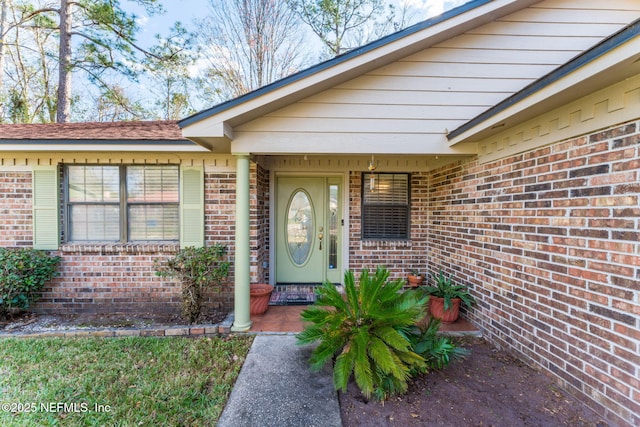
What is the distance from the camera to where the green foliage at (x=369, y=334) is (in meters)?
2.26

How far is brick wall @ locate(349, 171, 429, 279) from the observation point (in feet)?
16.4

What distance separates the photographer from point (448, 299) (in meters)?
3.62

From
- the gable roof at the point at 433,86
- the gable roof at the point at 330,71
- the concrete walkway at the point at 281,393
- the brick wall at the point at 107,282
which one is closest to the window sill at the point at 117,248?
the brick wall at the point at 107,282

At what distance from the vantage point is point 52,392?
7.93 ft

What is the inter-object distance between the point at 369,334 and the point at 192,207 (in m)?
3.17

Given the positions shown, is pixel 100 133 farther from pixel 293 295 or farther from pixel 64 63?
pixel 64 63

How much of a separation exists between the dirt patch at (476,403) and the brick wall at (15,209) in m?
5.09

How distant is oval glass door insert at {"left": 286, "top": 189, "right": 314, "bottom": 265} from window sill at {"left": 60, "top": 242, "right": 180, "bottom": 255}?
74.4 inches

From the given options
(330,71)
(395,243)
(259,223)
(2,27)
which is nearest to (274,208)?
(259,223)

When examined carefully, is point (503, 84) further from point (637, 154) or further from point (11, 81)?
point (11, 81)

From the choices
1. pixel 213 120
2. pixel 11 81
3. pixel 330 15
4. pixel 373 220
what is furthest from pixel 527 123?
pixel 11 81

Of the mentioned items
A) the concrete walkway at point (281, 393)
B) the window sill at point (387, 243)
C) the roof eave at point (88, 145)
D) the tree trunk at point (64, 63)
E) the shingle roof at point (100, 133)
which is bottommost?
the concrete walkway at point (281, 393)

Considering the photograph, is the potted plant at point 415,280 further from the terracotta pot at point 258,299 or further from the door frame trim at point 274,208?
the terracotta pot at point 258,299

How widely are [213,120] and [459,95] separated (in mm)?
2935
